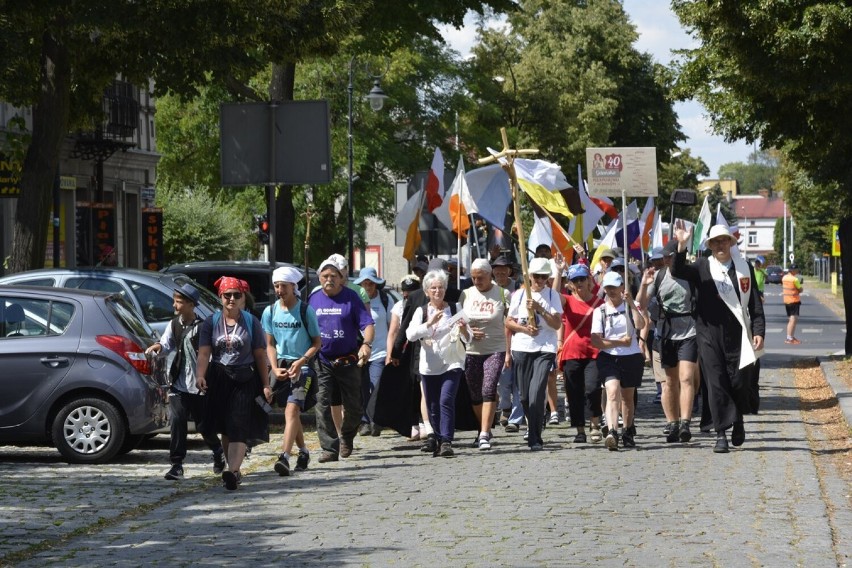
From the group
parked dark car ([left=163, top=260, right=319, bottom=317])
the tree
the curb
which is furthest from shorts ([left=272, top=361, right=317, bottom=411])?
the tree

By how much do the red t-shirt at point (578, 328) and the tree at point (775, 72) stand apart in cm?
677

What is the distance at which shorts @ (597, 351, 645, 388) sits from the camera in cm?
1441

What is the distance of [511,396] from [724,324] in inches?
156

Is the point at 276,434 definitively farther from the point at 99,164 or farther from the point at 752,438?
the point at 99,164

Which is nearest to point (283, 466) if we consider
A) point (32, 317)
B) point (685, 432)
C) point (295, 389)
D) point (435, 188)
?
point (295, 389)

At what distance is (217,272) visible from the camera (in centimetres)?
2080

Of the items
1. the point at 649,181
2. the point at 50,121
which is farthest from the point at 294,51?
the point at 649,181

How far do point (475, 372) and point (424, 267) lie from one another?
262cm

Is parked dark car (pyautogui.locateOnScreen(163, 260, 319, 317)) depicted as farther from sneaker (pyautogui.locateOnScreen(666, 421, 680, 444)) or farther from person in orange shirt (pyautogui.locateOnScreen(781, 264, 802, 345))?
person in orange shirt (pyautogui.locateOnScreen(781, 264, 802, 345))

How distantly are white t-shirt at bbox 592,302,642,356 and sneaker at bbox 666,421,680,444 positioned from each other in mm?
877

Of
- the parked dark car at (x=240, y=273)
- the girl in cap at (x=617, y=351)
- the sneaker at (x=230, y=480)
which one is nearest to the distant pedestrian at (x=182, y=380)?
the sneaker at (x=230, y=480)

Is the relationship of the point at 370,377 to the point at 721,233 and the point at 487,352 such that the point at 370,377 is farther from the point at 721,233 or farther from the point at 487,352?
the point at 721,233

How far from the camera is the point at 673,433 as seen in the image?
1475 cm

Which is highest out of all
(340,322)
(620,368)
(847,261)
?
(847,261)
